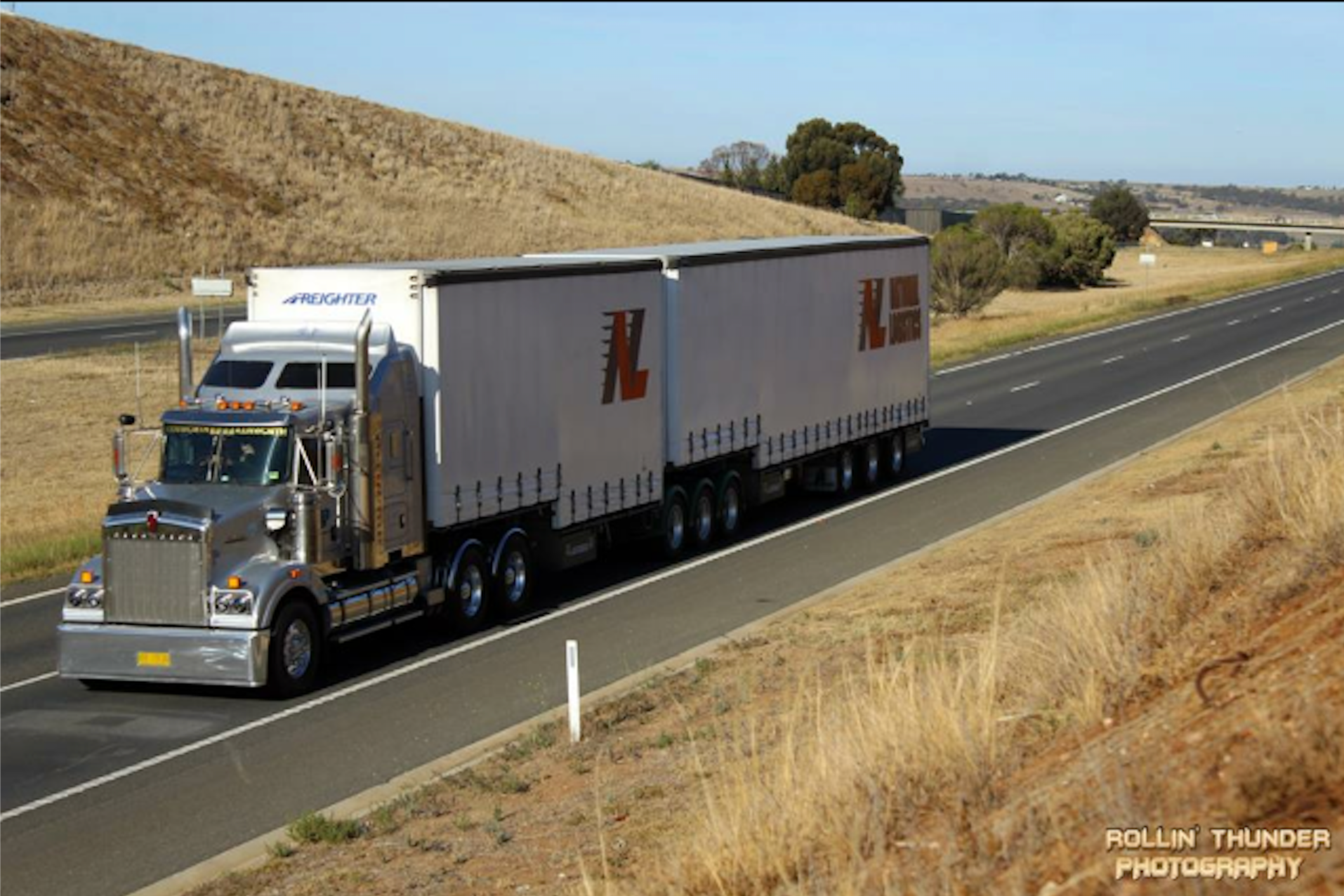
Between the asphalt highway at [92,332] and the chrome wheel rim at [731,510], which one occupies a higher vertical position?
the asphalt highway at [92,332]

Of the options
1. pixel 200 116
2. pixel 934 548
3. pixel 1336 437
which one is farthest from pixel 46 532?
pixel 200 116

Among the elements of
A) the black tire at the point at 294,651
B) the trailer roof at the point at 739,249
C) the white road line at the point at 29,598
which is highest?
the trailer roof at the point at 739,249

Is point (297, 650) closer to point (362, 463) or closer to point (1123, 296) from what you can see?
point (362, 463)

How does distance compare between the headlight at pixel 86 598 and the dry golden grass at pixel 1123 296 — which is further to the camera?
the dry golden grass at pixel 1123 296

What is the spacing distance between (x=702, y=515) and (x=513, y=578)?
4.40m

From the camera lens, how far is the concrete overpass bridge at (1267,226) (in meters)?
164

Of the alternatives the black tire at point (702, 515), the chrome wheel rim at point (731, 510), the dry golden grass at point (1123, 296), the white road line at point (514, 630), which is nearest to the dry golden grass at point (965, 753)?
the white road line at point (514, 630)

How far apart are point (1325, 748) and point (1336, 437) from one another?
6947 millimetres

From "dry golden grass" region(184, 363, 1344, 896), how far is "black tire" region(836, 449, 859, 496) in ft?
37.6

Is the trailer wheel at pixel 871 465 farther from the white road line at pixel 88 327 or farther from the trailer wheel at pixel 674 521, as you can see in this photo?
the white road line at pixel 88 327

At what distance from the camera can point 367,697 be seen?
17391 mm

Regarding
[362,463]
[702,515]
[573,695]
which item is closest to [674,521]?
[702,515]

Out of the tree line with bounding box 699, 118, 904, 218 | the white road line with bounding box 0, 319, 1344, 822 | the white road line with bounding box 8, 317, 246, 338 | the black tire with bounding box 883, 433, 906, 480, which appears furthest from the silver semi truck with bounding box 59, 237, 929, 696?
the tree line with bounding box 699, 118, 904, 218

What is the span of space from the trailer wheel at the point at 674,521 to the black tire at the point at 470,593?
3.92 m
